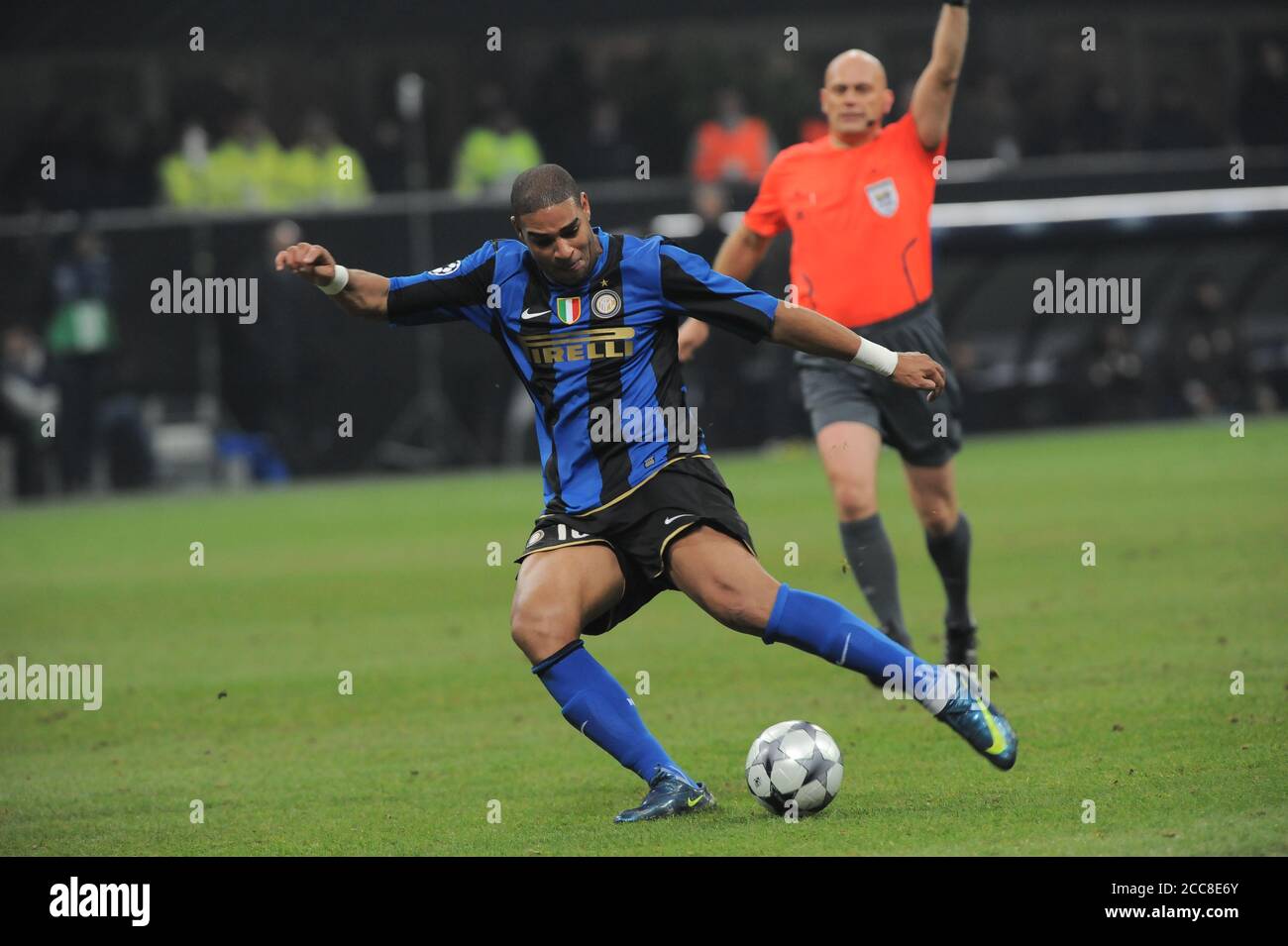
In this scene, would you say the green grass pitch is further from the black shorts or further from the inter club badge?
the inter club badge

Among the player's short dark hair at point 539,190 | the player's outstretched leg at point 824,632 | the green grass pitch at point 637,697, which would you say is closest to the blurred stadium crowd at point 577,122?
the green grass pitch at point 637,697

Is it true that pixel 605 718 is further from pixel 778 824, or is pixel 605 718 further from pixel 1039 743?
pixel 1039 743

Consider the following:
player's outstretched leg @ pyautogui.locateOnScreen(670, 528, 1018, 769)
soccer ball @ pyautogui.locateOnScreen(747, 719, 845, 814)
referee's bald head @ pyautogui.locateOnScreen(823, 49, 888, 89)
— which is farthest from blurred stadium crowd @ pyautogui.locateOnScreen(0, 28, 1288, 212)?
soccer ball @ pyautogui.locateOnScreen(747, 719, 845, 814)

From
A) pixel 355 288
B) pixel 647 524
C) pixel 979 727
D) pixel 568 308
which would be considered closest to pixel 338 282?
pixel 355 288

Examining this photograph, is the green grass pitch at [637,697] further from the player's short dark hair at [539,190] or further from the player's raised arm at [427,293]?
the player's short dark hair at [539,190]

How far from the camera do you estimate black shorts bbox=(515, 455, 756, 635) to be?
6379 millimetres

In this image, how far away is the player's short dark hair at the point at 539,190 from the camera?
6145 millimetres

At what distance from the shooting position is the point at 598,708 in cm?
630

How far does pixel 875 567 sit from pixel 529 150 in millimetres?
14028

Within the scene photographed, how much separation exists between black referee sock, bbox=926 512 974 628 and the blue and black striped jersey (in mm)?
2609

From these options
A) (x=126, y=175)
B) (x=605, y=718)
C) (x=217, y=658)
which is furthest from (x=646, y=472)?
(x=126, y=175)

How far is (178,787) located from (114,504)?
13771 mm

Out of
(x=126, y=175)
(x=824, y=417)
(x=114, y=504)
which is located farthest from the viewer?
(x=126, y=175)
